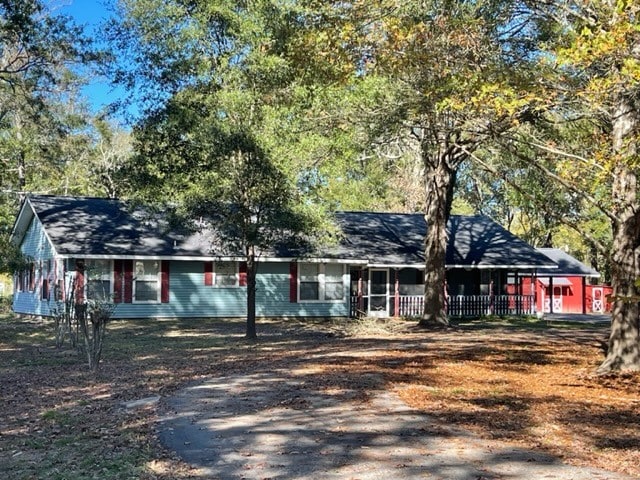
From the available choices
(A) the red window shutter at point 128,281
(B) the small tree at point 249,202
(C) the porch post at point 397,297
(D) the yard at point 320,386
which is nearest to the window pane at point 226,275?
(A) the red window shutter at point 128,281

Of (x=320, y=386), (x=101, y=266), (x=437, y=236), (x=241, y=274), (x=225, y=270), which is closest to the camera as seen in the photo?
(x=320, y=386)

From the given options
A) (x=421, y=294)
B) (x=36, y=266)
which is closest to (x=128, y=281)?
(x=36, y=266)

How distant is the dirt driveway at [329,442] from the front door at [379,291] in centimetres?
1868

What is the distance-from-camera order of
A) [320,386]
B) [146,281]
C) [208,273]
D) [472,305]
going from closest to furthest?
[320,386]
[146,281]
[208,273]
[472,305]

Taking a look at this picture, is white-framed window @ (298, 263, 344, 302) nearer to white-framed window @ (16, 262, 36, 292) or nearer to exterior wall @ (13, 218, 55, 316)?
exterior wall @ (13, 218, 55, 316)

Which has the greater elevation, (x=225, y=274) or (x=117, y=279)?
(x=225, y=274)

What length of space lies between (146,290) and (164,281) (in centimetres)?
70

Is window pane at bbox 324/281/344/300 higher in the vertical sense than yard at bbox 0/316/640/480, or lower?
higher

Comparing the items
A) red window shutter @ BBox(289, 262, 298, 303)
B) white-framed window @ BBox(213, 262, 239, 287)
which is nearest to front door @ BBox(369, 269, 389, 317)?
red window shutter @ BBox(289, 262, 298, 303)

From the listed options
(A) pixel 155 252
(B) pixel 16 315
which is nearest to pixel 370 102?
(A) pixel 155 252

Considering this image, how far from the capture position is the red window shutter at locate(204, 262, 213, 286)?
83.5 ft

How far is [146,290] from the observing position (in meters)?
24.8

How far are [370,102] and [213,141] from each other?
4744mm

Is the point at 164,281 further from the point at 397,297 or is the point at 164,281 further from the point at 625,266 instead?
the point at 625,266
